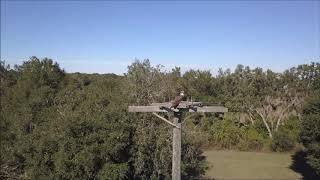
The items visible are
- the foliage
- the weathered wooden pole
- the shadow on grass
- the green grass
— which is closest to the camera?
the weathered wooden pole

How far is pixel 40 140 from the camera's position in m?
17.1

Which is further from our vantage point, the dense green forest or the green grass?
the green grass

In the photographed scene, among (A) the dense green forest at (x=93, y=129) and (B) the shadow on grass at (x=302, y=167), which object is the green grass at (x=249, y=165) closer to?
(B) the shadow on grass at (x=302, y=167)

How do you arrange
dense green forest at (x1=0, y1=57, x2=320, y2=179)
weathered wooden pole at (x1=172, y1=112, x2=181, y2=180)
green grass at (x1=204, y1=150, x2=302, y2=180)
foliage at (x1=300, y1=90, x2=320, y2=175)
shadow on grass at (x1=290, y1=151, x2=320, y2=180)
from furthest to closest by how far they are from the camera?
1. shadow on grass at (x1=290, y1=151, x2=320, y2=180)
2. green grass at (x1=204, y1=150, x2=302, y2=180)
3. foliage at (x1=300, y1=90, x2=320, y2=175)
4. dense green forest at (x1=0, y1=57, x2=320, y2=179)
5. weathered wooden pole at (x1=172, y1=112, x2=181, y2=180)

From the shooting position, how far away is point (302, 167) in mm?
29203

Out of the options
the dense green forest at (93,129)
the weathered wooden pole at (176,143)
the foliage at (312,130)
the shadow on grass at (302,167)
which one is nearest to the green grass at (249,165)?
the shadow on grass at (302,167)

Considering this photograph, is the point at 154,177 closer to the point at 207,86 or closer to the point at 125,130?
the point at 125,130

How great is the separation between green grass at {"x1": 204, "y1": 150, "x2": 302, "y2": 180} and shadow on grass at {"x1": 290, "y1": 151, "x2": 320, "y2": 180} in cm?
34

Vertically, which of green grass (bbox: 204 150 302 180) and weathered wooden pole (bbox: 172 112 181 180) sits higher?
weathered wooden pole (bbox: 172 112 181 180)

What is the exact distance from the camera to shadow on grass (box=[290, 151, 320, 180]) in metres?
26.8

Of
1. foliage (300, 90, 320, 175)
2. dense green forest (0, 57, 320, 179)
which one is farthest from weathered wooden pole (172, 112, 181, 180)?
foliage (300, 90, 320, 175)

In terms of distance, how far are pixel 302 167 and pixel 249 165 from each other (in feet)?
11.5

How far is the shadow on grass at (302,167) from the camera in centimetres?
2675

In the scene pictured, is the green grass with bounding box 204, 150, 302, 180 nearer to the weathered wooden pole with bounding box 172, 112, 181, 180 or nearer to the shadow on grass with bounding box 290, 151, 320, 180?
the shadow on grass with bounding box 290, 151, 320, 180
